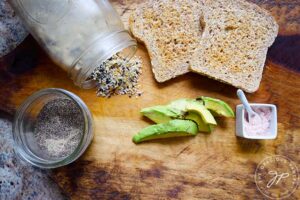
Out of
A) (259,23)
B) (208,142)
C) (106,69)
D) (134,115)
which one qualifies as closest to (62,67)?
(106,69)

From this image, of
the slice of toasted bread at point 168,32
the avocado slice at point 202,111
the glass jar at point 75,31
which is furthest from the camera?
the slice of toasted bread at point 168,32

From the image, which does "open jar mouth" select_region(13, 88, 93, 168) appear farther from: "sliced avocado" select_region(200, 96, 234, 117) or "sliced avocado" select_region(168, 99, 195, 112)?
"sliced avocado" select_region(200, 96, 234, 117)

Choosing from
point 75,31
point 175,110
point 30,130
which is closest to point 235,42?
point 175,110

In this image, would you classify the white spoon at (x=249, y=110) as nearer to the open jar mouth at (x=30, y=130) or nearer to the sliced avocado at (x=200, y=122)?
the sliced avocado at (x=200, y=122)

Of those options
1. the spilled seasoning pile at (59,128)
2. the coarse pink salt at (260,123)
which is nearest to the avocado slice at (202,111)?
the coarse pink salt at (260,123)

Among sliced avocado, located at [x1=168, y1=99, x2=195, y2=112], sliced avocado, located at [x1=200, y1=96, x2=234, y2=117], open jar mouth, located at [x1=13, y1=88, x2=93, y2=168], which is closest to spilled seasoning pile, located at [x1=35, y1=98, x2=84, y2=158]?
open jar mouth, located at [x1=13, y1=88, x2=93, y2=168]
